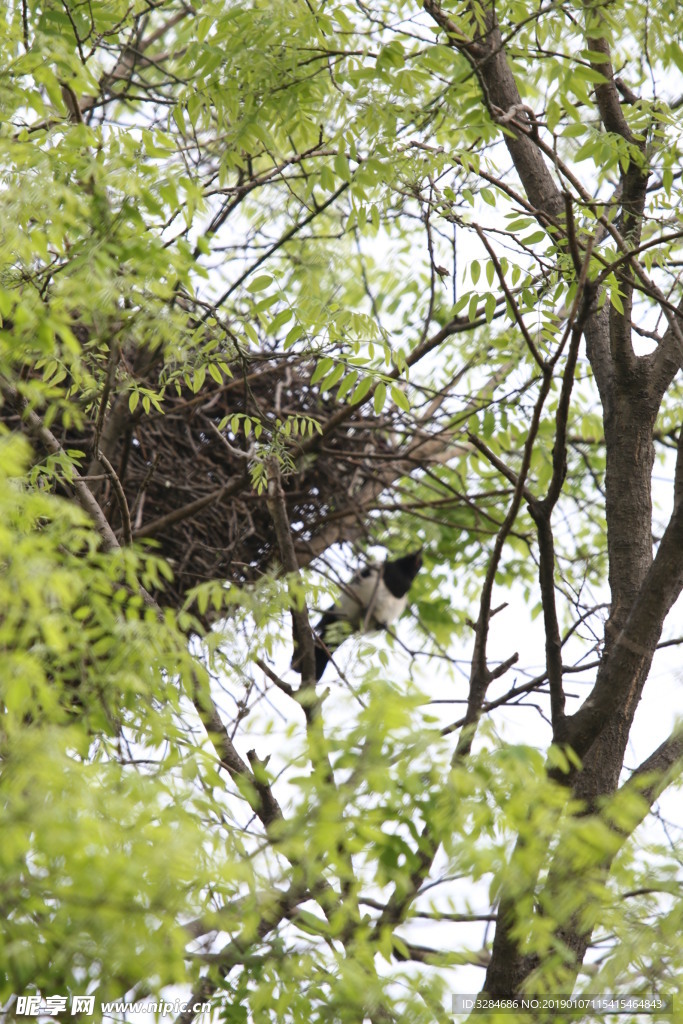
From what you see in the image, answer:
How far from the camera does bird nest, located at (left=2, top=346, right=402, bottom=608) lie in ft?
12.7

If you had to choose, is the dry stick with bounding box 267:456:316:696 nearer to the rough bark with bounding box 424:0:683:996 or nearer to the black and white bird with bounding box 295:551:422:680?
the rough bark with bounding box 424:0:683:996

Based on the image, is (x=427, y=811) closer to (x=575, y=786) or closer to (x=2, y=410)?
(x=575, y=786)

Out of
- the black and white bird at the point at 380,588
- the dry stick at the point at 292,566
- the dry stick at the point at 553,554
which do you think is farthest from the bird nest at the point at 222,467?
the dry stick at the point at 553,554

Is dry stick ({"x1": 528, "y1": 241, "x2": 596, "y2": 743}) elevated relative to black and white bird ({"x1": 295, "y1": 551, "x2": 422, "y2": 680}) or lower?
lower

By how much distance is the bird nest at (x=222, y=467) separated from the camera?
3877 mm

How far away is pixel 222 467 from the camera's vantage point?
439 centimetres

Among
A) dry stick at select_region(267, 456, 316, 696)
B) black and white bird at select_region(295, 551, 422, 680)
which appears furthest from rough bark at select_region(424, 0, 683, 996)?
black and white bird at select_region(295, 551, 422, 680)

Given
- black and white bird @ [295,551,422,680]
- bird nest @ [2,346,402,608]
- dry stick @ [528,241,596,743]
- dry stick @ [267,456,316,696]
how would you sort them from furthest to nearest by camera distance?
black and white bird @ [295,551,422,680] → bird nest @ [2,346,402,608] → dry stick @ [267,456,316,696] → dry stick @ [528,241,596,743]

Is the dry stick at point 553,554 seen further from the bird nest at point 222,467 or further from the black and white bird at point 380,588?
the black and white bird at point 380,588

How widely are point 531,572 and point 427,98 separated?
275 cm

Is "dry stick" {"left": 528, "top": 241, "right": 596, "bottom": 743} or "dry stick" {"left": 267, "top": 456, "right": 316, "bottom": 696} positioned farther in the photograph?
"dry stick" {"left": 267, "top": 456, "right": 316, "bottom": 696}

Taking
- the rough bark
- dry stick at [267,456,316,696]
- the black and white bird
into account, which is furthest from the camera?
the black and white bird

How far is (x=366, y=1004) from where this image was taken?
68.7 inches

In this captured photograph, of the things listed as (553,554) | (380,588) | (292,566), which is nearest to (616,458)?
(553,554)
